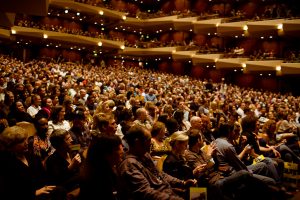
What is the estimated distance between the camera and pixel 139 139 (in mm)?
2789

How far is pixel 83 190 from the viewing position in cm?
223

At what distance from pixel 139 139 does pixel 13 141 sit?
928mm

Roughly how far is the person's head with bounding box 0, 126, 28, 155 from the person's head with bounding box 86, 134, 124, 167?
652 millimetres

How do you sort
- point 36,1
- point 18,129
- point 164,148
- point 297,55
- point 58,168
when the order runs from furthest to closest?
point 297,55
point 36,1
point 164,148
point 58,168
point 18,129

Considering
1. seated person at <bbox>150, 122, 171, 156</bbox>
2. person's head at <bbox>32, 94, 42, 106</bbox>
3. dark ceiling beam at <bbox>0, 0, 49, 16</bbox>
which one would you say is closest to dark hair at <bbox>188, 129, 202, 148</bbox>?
seated person at <bbox>150, 122, 171, 156</bbox>

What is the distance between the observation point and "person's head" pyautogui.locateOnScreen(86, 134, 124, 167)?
91.1 inches

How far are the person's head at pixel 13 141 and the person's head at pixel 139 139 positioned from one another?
796mm

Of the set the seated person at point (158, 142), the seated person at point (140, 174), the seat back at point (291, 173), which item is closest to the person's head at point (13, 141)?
the seated person at point (140, 174)

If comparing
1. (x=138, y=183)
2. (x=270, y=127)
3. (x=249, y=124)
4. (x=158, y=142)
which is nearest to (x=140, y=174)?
(x=138, y=183)

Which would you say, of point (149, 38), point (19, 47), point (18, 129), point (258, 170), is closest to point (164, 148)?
point (258, 170)

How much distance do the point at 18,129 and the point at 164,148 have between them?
1845 mm

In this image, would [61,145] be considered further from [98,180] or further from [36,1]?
[36,1]

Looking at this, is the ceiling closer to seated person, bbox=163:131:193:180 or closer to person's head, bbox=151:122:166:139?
person's head, bbox=151:122:166:139

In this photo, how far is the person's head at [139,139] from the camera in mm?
2779
